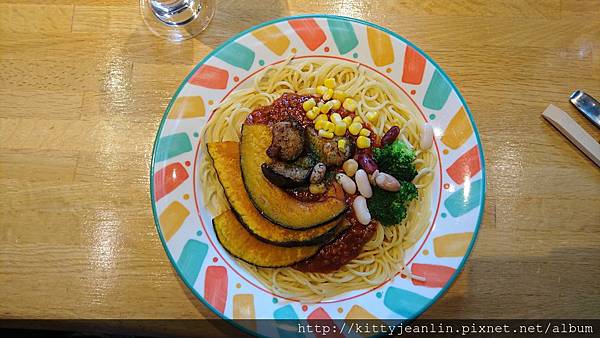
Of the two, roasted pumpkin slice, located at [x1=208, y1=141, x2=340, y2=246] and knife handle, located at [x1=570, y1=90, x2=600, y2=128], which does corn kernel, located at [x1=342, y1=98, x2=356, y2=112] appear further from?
knife handle, located at [x1=570, y1=90, x2=600, y2=128]

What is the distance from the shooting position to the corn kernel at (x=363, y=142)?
2.97m

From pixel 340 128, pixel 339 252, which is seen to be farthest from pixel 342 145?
pixel 339 252

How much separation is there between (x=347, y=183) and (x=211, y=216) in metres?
0.86

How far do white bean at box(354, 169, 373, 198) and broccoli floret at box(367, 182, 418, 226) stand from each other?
6cm

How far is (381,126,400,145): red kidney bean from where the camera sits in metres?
2.95

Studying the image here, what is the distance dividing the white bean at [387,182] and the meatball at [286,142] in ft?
1.61

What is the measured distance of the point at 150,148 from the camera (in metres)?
3.27

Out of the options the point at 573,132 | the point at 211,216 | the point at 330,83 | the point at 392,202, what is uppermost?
the point at 573,132

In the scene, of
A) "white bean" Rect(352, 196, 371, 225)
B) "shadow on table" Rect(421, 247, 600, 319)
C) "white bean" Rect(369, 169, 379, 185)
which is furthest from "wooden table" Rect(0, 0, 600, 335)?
"white bean" Rect(369, 169, 379, 185)

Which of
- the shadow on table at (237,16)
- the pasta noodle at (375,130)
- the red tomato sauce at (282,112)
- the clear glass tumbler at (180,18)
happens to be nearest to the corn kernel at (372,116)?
the pasta noodle at (375,130)

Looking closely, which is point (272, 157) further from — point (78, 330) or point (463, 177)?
point (78, 330)

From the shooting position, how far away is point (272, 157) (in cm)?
283

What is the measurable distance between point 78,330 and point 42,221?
740mm

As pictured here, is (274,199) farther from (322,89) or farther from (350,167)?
(322,89)
